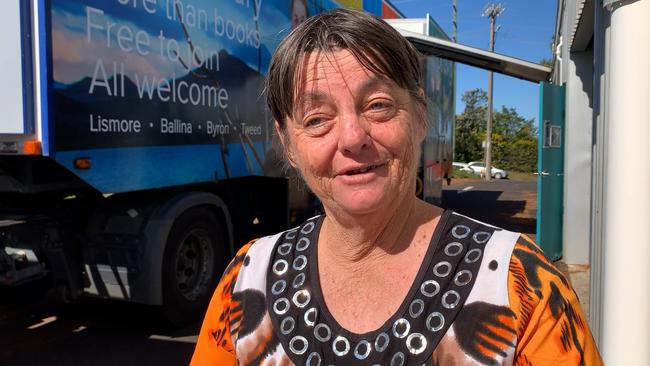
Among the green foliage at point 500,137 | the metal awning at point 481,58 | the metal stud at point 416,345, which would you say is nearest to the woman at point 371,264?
the metal stud at point 416,345

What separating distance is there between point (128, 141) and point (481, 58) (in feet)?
20.9

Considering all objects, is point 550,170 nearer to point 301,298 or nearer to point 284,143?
point 284,143

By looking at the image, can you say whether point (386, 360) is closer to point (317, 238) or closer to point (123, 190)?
point (317, 238)

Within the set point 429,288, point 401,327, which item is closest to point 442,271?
point 429,288

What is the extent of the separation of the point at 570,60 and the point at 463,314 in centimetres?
679

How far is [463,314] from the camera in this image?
4.12ft

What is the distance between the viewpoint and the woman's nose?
1.38 m

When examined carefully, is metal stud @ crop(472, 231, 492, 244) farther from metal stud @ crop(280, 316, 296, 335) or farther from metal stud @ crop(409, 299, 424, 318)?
metal stud @ crop(280, 316, 296, 335)

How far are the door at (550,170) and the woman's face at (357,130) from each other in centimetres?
611

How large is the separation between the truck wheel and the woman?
3521 millimetres

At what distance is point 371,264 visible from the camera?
1.48 meters

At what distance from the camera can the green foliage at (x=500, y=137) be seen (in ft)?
149

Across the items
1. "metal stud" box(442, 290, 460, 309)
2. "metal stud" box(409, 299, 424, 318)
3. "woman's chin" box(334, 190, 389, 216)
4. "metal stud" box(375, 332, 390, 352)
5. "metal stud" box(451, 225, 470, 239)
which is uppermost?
"woman's chin" box(334, 190, 389, 216)

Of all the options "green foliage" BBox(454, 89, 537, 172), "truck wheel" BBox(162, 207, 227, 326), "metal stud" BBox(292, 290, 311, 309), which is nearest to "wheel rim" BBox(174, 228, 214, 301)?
"truck wheel" BBox(162, 207, 227, 326)
